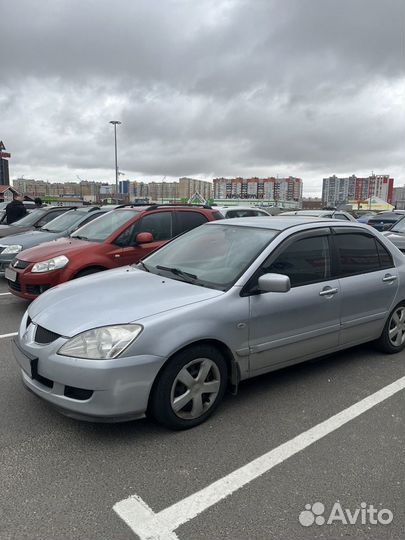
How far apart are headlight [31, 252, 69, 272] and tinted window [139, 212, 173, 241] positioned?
4.43 feet

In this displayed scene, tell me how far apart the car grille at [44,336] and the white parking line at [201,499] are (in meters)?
1.19

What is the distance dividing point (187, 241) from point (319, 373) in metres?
1.90

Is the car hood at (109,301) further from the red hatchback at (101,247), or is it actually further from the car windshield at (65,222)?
the car windshield at (65,222)

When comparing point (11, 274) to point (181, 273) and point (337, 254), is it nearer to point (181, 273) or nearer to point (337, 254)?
point (181, 273)

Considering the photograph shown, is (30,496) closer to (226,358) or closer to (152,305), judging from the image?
(152,305)

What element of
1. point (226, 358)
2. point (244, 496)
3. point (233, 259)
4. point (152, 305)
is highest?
point (233, 259)

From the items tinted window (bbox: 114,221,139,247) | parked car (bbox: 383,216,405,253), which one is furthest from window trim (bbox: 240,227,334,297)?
parked car (bbox: 383,216,405,253)

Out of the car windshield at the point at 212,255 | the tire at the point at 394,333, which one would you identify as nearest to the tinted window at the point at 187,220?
the car windshield at the point at 212,255

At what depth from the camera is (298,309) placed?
12.1 ft

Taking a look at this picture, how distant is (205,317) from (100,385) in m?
0.87

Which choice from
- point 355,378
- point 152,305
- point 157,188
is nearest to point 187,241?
point 152,305

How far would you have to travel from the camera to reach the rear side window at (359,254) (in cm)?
424

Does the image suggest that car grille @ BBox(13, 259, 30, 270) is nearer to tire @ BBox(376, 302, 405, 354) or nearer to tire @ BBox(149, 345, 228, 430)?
tire @ BBox(149, 345, 228, 430)

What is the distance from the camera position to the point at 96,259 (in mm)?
6199
